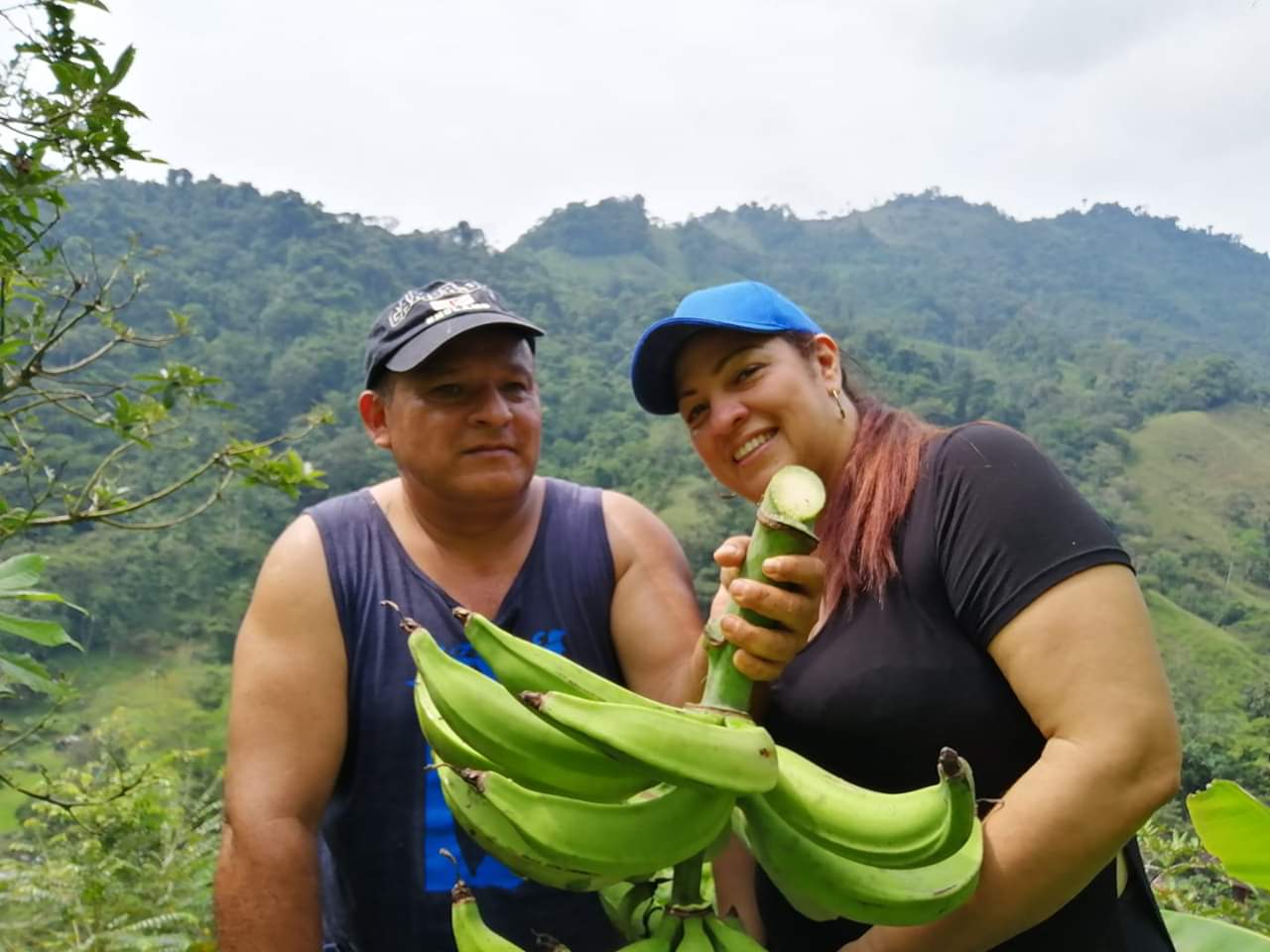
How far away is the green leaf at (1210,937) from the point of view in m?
1.78

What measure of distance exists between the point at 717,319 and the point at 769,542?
63cm

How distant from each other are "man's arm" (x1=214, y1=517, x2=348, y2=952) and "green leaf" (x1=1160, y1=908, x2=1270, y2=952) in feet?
5.55

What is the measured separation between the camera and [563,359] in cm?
6081

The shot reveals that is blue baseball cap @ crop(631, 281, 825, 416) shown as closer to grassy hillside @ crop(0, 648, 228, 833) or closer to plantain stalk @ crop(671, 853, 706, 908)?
plantain stalk @ crop(671, 853, 706, 908)

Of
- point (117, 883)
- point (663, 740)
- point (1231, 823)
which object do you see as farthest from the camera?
point (117, 883)

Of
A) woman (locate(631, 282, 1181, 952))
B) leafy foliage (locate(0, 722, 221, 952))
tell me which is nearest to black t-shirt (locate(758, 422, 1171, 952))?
woman (locate(631, 282, 1181, 952))

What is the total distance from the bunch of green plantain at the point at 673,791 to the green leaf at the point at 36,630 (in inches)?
51.4

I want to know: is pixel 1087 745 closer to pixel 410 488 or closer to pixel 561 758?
pixel 561 758

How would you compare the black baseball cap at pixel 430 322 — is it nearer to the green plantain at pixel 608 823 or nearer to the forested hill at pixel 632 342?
the forested hill at pixel 632 342

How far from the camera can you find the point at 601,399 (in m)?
55.1

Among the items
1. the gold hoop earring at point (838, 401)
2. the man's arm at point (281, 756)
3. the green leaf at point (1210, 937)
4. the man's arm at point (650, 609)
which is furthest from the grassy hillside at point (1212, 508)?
the man's arm at point (281, 756)

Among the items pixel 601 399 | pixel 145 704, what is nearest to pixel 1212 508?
pixel 601 399

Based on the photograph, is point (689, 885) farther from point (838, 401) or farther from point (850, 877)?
point (838, 401)

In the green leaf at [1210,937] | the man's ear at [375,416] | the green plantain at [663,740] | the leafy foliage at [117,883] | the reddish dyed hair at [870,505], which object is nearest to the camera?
the green plantain at [663,740]
